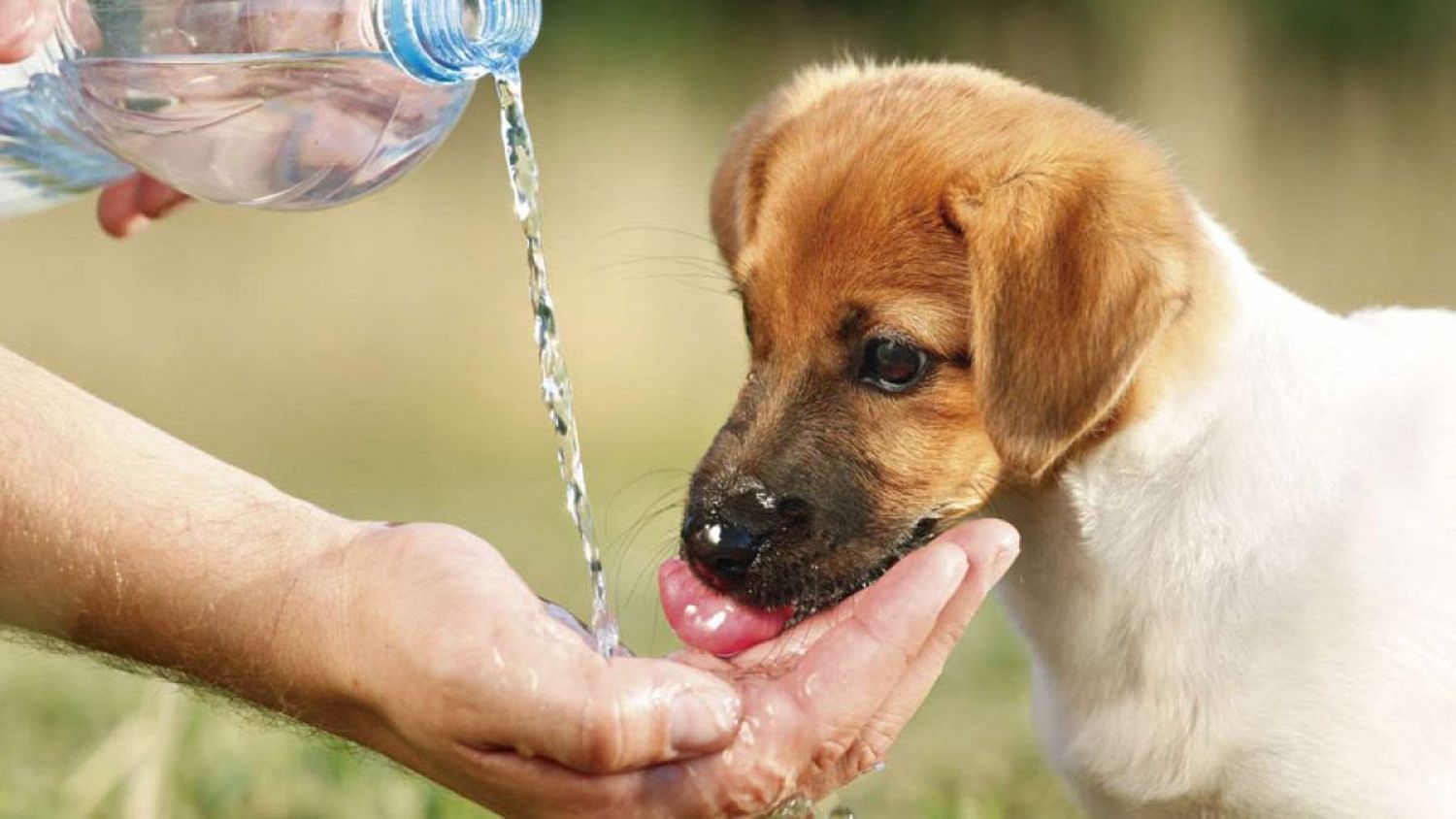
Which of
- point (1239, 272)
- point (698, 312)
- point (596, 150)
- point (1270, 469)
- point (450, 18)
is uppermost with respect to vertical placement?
point (450, 18)

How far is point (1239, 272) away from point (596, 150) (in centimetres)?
446

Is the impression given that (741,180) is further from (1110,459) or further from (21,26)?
(21,26)

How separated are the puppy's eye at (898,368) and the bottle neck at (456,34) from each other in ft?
2.48

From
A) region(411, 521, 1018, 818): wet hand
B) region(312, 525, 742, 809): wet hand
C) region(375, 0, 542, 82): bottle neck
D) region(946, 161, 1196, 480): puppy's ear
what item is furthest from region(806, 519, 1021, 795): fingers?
region(375, 0, 542, 82): bottle neck

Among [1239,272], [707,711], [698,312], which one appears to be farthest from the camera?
[698,312]

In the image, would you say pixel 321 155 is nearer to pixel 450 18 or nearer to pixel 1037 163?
pixel 450 18

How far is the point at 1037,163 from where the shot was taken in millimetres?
3570

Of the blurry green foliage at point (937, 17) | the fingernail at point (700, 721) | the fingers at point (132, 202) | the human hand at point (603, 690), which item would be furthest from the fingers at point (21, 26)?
the blurry green foliage at point (937, 17)

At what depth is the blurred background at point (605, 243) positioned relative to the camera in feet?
24.0

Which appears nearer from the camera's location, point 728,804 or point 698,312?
point 728,804

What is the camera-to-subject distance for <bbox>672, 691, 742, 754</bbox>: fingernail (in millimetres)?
2830

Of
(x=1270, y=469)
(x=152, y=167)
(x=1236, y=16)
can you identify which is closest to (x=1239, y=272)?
(x=1270, y=469)

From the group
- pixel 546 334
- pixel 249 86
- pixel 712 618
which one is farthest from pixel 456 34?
pixel 712 618

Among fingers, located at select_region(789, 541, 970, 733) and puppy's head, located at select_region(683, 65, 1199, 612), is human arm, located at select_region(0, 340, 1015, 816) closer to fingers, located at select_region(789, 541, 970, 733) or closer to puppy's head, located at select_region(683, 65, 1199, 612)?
fingers, located at select_region(789, 541, 970, 733)
